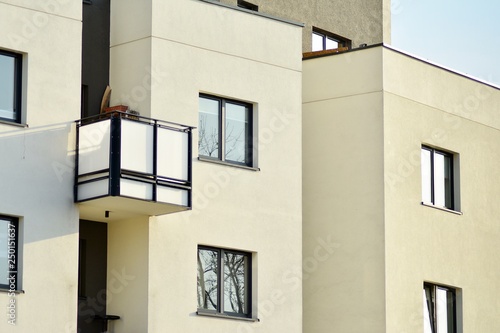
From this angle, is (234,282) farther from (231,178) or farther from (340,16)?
(340,16)

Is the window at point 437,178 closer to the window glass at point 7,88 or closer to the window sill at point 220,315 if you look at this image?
the window sill at point 220,315

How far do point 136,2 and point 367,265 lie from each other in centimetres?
783

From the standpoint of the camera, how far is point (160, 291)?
26.0m

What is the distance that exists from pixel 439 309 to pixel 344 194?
3606 millimetres

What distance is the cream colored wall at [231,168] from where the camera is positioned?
87.0 feet

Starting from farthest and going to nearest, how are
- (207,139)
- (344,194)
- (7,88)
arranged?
(344,194), (207,139), (7,88)

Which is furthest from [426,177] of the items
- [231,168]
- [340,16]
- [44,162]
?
[44,162]

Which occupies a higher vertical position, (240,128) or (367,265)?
(240,128)

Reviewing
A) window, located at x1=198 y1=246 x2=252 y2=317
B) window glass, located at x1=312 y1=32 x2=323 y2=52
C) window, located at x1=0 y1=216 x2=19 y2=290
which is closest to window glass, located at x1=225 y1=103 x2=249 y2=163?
window, located at x1=198 y1=246 x2=252 y2=317

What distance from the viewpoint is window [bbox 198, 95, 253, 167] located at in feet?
90.7

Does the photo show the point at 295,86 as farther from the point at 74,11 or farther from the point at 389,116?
the point at 74,11

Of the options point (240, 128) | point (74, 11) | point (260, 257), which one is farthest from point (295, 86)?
point (74, 11)

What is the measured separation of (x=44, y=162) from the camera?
80.6 ft

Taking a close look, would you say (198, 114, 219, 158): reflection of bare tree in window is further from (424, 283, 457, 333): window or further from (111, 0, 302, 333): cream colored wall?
(424, 283, 457, 333): window
